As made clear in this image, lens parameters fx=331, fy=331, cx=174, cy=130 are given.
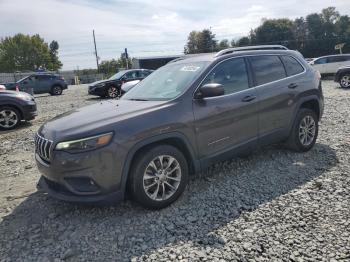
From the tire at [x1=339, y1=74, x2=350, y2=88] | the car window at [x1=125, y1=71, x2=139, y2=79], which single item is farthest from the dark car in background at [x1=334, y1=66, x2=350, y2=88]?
the car window at [x1=125, y1=71, x2=139, y2=79]

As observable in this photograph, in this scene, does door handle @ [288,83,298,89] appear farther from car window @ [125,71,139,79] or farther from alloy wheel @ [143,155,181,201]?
Result: car window @ [125,71,139,79]

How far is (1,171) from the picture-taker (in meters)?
5.74

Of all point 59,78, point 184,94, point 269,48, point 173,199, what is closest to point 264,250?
point 173,199

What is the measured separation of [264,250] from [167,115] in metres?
1.72

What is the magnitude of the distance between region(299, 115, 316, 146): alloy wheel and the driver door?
1161 mm

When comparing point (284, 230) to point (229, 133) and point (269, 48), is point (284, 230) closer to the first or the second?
point (229, 133)

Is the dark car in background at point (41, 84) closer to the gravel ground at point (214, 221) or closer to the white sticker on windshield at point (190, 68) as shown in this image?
the gravel ground at point (214, 221)

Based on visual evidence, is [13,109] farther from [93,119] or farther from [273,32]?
[273,32]

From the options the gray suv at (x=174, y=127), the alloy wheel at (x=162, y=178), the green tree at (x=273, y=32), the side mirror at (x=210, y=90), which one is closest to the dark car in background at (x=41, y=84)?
the gray suv at (x=174, y=127)

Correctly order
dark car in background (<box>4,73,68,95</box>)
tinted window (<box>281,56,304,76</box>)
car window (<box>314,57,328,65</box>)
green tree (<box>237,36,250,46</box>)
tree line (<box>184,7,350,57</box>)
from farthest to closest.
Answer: green tree (<box>237,36,250,46</box>), tree line (<box>184,7,350,57</box>), dark car in background (<box>4,73,68,95</box>), car window (<box>314,57,328,65</box>), tinted window (<box>281,56,304,76</box>)

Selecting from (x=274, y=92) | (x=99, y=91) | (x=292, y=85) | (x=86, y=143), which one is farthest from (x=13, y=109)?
(x=99, y=91)

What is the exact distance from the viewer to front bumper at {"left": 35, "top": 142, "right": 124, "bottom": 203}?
11.0ft

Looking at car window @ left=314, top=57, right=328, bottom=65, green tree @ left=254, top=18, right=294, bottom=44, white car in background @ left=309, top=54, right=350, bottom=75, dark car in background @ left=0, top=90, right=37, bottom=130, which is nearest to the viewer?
dark car in background @ left=0, top=90, right=37, bottom=130

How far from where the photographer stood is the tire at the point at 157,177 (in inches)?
141
